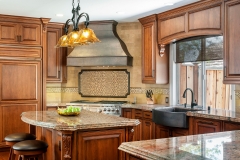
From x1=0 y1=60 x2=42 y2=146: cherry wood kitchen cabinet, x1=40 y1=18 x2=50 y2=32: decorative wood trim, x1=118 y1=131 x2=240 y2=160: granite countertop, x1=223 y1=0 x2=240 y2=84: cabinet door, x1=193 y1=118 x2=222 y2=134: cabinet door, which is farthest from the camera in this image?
x1=40 y1=18 x2=50 y2=32: decorative wood trim

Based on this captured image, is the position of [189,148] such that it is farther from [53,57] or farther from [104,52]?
[53,57]

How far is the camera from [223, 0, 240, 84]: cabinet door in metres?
4.03

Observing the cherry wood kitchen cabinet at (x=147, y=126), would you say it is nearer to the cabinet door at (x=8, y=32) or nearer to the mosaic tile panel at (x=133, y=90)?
the mosaic tile panel at (x=133, y=90)

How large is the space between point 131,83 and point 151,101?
26.8 inches

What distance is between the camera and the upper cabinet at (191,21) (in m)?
4.37

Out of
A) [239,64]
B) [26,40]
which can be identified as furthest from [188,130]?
[26,40]

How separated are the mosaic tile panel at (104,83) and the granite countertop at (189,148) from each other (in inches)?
169

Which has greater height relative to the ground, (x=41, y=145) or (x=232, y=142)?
(x=232, y=142)

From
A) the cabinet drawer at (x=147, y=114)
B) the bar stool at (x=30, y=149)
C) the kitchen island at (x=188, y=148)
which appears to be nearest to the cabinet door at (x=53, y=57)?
the cabinet drawer at (x=147, y=114)

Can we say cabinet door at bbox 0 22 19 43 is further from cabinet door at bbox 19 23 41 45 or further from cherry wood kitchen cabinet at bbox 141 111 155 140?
cherry wood kitchen cabinet at bbox 141 111 155 140

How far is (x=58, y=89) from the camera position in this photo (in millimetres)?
6766

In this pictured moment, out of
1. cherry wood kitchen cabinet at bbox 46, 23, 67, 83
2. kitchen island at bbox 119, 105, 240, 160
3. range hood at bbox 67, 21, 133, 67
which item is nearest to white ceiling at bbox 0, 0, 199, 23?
range hood at bbox 67, 21, 133, 67

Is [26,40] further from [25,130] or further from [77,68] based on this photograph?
[25,130]

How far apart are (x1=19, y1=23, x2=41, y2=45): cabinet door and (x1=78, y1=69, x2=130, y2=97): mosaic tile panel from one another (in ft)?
4.13
